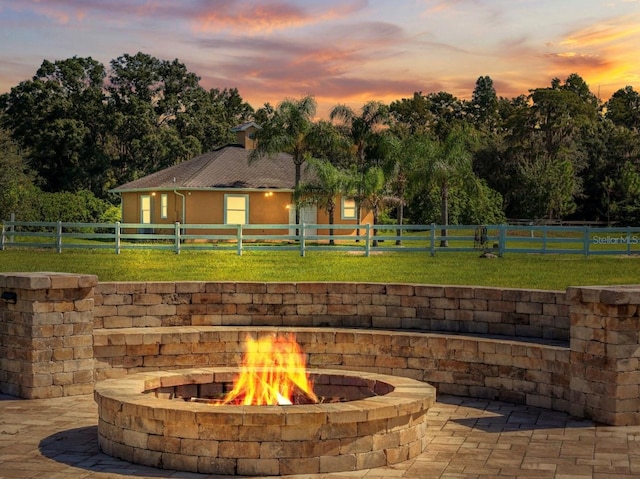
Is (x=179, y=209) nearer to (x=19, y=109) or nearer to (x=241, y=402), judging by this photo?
(x=19, y=109)

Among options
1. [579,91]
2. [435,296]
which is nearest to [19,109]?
[435,296]

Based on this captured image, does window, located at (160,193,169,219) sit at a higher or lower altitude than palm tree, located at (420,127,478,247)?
lower

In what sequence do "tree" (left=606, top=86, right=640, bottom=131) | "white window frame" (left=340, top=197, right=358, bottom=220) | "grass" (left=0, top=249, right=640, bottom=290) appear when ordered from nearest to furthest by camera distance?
"grass" (left=0, top=249, right=640, bottom=290) < "white window frame" (left=340, top=197, right=358, bottom=220) < "tree" (left=606, top=86, right=640, bottom=131)

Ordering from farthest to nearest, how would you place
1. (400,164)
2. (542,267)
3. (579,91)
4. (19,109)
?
(579,91)
(19,109)
(400,164)
(542,267)

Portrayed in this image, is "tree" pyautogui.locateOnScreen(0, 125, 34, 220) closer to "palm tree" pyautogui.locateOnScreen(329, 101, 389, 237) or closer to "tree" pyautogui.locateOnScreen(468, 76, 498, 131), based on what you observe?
"palm tree" pyautogui.locateOnScreen(329, 101, 389, 237)

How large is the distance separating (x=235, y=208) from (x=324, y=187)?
472 centimetres

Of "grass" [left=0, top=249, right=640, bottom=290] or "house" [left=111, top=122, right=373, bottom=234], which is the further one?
"house" [left=111, top=122, right=373, bottom=234]

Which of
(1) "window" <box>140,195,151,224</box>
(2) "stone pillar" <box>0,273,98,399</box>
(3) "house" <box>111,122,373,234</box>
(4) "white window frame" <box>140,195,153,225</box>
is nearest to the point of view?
(2) "stone pillar" <box>0,273,98,399</box>

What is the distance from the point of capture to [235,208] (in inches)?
1481

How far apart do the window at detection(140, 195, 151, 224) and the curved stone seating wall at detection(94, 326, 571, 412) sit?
2782 cm

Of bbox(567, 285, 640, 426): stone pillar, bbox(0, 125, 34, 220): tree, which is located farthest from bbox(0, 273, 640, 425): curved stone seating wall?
bbox(0, 125, 34, 220): tree

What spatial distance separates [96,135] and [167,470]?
163 feet

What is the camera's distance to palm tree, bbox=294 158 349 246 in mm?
34312

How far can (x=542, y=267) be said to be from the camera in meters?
21.5
